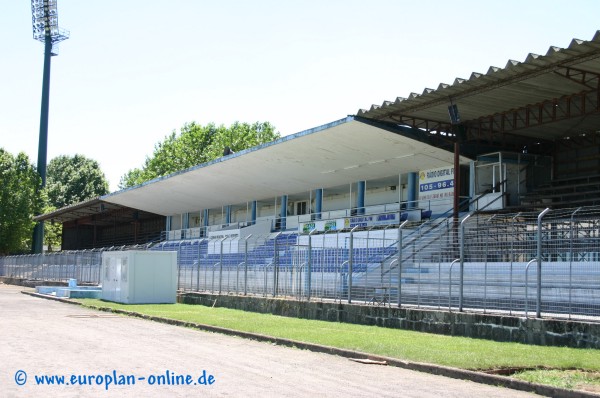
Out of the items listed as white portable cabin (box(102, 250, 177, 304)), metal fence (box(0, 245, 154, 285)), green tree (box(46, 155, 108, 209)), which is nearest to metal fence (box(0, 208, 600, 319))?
white portable cabin (box(102, 250, 177, 304))

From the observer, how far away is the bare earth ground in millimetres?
9344

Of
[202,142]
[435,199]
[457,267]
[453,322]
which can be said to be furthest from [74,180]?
[453,322]

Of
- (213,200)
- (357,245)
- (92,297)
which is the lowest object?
(92,297)

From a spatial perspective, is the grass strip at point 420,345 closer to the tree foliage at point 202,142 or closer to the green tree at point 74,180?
the tree foliage at point 202,142

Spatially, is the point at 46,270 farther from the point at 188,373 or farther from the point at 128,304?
the point at 188,373

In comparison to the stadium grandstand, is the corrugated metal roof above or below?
above

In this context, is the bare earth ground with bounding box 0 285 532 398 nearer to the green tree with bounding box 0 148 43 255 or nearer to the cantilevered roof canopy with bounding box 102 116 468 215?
the cantilevered roof canopy with bounding box 102 116 468 215

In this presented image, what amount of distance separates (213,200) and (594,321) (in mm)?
41426

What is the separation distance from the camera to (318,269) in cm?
2258

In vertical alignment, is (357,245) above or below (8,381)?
above

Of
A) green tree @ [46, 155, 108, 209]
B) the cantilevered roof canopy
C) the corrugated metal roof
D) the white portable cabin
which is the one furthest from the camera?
green tree @ [46, 155, 108, 209]

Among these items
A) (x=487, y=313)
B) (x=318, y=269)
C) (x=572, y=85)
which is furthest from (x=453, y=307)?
(x=572, y=85)

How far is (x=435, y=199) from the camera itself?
112ft

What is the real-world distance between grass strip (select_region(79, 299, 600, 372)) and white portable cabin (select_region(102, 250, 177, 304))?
8089mm
